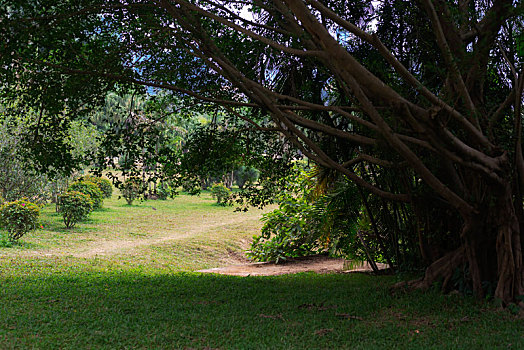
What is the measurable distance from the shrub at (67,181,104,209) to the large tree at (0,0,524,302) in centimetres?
1152

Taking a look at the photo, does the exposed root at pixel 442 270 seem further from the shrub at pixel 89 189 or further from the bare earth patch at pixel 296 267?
the shrub at pixel 89 189

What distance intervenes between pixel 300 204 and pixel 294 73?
4.59 metres

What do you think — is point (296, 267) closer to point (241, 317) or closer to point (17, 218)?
point (241, 317)

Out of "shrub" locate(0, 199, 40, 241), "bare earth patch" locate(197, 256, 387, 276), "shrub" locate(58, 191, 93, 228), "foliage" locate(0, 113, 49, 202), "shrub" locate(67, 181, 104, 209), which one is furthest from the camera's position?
"shrub" locate(67, 181, 104, 209)

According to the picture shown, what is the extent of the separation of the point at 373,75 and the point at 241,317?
2.88m

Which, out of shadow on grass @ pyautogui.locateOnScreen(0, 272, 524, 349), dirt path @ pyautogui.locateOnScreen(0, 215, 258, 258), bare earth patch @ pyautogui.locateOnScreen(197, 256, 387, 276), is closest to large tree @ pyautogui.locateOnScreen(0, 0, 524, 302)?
shadow on grass @ pyautogui.locateOnScreen(0, 272, 524, 349)

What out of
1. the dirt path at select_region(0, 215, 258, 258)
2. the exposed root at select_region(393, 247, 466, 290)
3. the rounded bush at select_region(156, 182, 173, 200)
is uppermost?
the rounded bush at select_region(156, 182, 173, 200)

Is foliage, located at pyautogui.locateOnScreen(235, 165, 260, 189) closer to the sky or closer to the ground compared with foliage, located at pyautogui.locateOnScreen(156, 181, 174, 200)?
closer to the sky

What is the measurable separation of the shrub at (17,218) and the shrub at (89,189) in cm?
504

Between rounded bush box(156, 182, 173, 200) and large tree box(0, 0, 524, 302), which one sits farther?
rounded bush box(156, 182, 173, 200)

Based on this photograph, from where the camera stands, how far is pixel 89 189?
1883 cm

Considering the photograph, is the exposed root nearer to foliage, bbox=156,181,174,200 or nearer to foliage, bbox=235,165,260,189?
foliage, bbox=235,165,260,189

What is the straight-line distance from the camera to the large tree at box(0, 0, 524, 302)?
426 cm

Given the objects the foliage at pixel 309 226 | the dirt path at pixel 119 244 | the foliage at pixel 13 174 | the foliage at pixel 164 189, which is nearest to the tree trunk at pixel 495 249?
the foliage at pixel 309 226
